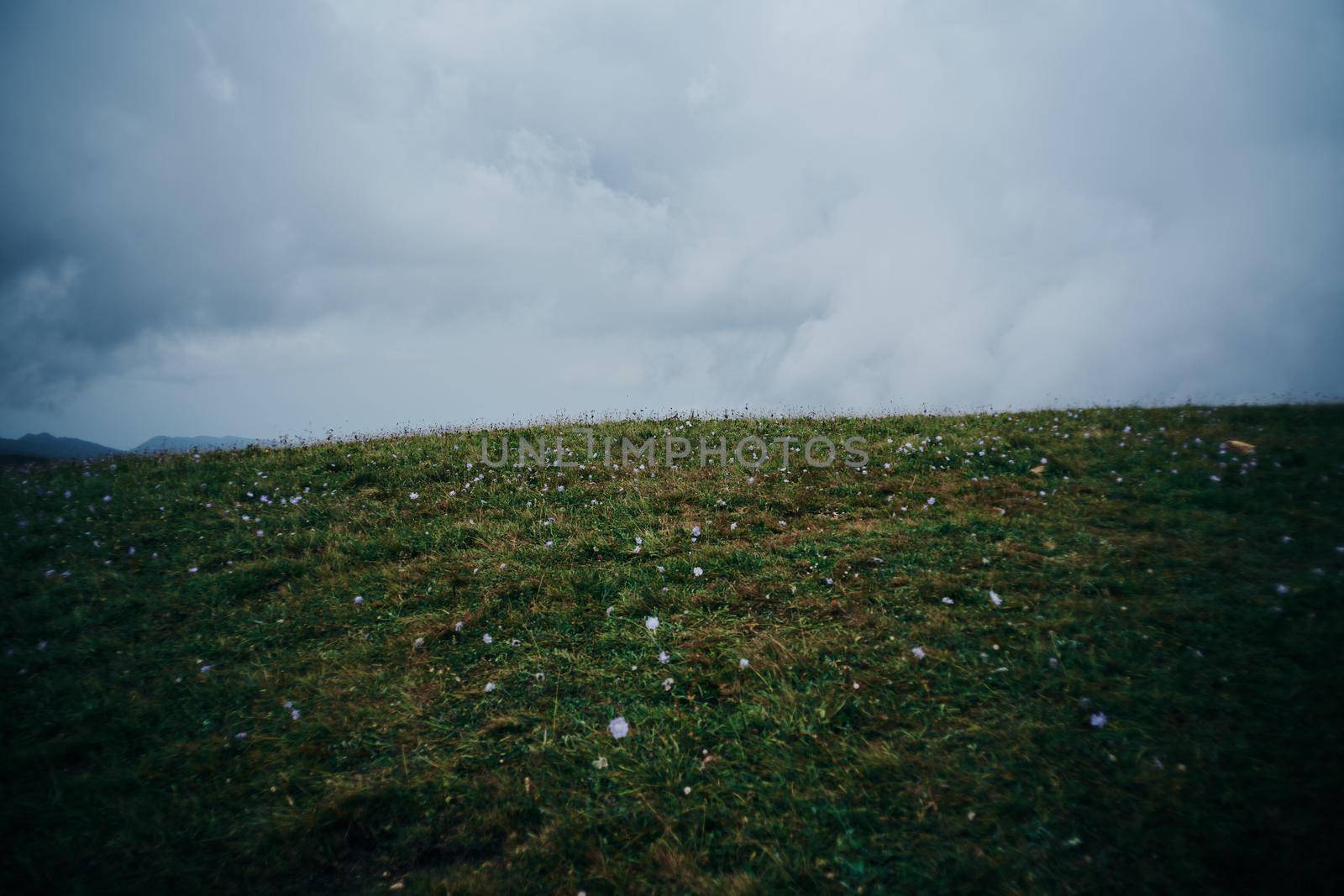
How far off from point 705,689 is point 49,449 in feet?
447

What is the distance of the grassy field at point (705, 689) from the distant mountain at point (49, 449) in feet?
21.2

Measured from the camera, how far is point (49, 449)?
301ft

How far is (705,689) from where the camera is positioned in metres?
4.62

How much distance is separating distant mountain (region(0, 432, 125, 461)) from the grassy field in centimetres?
647

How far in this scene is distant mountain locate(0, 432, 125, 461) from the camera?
1332 centimetres

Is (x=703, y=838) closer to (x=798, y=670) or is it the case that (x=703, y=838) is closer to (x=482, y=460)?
(x=798, y=670)

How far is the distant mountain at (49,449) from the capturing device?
13317 mm

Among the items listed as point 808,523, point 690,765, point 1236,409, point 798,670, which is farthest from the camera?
point 1236,409

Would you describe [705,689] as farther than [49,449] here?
No

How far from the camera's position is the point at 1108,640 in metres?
4.78

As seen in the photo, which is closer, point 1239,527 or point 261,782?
point 261,782

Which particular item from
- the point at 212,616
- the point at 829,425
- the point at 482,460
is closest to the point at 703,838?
the point at 212,616

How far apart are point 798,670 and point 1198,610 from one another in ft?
12.6

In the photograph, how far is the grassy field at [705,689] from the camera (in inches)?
131
